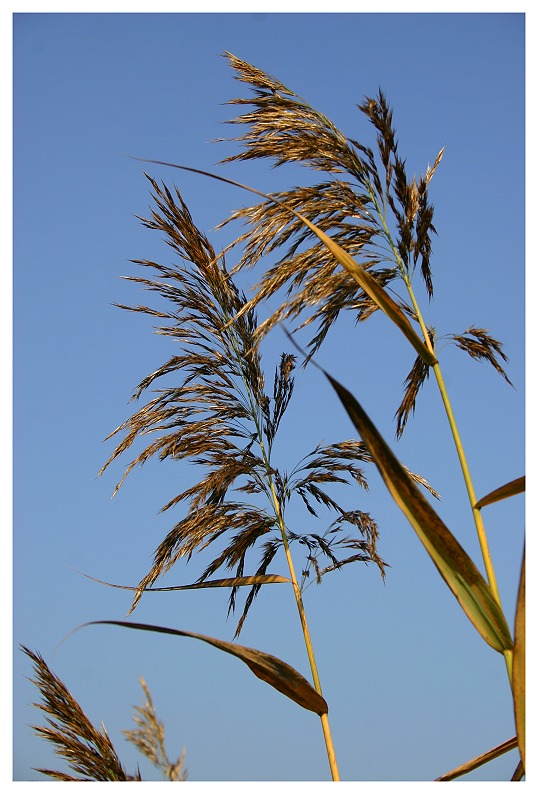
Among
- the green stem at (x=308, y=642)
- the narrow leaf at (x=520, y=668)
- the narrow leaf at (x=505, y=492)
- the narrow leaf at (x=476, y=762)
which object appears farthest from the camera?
the green stem at (x=308, y=642)

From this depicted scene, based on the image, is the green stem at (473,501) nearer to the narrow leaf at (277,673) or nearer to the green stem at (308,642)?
the narrow leaf at (277,673)

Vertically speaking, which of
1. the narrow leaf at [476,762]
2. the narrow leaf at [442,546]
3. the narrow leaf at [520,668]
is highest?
the narrow leaf at [442,546]

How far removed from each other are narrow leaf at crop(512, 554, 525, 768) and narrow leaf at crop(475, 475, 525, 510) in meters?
0.18

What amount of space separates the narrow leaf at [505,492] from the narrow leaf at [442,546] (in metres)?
0.17

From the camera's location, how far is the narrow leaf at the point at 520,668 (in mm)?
1493

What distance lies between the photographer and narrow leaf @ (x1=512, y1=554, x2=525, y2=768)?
149cm

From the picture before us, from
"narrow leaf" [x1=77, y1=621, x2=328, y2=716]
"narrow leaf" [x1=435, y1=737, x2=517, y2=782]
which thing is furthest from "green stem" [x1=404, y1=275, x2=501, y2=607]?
"narrow leaf" [x1=77, y1=621, x2=328, y2=716]

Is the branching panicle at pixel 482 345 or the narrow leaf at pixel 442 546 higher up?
the branching panicle at pixel 482 345

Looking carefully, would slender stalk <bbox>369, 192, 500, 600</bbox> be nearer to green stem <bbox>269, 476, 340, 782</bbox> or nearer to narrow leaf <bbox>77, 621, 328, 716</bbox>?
narrow leaf <bbox>77, 621, 328, 716</bbox>

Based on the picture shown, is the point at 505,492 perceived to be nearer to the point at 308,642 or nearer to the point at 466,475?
the point at 466,475

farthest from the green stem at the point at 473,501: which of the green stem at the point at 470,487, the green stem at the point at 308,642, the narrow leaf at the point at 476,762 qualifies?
the green stem at the point at 308,642

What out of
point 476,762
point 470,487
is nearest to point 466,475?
point 470,487

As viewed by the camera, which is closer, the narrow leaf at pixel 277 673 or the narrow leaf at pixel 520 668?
the narrow leaf at pixel 520 668
